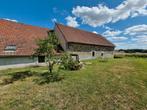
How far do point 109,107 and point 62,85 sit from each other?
3900 mm

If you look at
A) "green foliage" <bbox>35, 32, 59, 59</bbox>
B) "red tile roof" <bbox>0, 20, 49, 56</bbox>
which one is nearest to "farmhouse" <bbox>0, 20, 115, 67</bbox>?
"red tile roof" <bbox>0, 20, 49, 56</bbox>

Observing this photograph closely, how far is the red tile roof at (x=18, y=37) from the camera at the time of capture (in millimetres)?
16166

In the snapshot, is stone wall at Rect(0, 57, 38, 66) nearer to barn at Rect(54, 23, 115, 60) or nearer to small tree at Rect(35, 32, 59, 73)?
small tree at Rect(35, 32, 59, 73)

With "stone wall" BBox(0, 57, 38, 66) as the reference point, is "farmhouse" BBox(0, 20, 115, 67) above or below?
above

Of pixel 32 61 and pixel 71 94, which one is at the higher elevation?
pixel 32 61

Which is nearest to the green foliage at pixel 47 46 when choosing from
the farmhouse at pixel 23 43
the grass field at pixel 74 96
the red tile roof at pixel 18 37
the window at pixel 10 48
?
the farmhouse at pixel 23 43

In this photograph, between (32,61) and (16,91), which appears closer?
(16,91)

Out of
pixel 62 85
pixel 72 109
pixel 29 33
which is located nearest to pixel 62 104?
pixel 72 109

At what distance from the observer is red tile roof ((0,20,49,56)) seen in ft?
53.0

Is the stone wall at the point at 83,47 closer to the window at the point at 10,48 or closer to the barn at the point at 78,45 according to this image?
the barn at the point at 78,45

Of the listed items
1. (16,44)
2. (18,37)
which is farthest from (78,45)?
(16,44)

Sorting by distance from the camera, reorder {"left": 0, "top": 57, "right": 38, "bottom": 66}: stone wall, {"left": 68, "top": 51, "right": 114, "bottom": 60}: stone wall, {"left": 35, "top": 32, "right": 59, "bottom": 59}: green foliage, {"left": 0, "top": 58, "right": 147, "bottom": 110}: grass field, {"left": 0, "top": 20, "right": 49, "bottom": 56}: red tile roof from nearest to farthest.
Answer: {"left": 0, "top": 58, "right": 147, "bottom": 110}: grass field
{"left": 35, "top": 32, "right": 59, "bottom": 59}: green foliage
{"left": 0, "top": 57, "right": 38, "bottom": 66}: stone wall
{"left": 0, "top": 20, "right": 49, "bottom": 56}: red tile roof
{"left": 68, "top": 51, "right": 114, "bottom": 60}: stone wall

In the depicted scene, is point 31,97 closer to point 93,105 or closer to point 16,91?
point 16,91

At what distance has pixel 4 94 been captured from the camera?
8.16m
